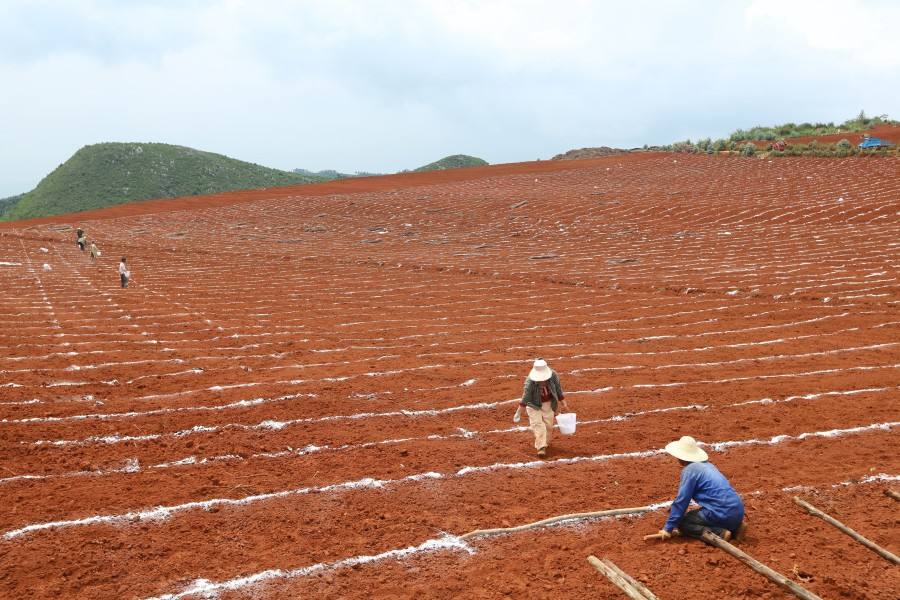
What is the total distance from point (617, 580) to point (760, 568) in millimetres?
1096

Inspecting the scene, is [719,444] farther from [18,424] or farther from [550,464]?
[18,424]

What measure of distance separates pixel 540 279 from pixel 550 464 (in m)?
13.1

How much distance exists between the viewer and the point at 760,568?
473 cm

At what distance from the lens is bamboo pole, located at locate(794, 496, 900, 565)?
193 inches

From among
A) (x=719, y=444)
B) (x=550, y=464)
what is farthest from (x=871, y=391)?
(x=550, y=464)

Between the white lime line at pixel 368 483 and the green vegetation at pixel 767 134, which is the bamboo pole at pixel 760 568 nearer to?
the white lime line at pixel 368 483

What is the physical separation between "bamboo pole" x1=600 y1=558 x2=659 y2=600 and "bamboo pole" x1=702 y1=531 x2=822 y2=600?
873mm

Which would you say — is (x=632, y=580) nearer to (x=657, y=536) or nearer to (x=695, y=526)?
(x=657, y=536)

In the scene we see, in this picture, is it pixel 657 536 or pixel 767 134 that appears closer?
pixel 657 536

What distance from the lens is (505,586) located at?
15.6 ft

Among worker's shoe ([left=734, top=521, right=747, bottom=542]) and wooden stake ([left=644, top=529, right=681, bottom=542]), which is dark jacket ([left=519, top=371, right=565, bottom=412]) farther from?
worker's shoe ([left=734, top=521, right=747, bottom=542])

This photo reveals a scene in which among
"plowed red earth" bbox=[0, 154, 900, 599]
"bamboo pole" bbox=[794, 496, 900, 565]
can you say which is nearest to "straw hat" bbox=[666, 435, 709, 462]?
"plowed red earth" bbox=[0, 154, 900, 599]

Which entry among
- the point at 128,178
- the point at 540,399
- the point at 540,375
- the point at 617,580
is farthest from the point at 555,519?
the point at 128,178

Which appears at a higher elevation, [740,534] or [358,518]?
[740,534]
